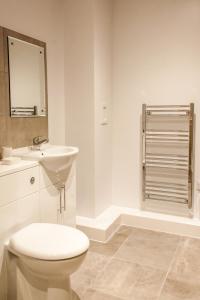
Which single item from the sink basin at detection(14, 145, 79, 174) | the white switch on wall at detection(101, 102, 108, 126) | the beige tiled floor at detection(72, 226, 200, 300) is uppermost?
the white switch on wall at detection(101, 102, 108, 126)

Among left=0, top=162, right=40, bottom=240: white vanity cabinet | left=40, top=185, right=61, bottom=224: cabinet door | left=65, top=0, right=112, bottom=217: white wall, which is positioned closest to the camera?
left=0, top=162, right=40, bottom=240: white vanity cabinet

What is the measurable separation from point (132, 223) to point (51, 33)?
200 cm

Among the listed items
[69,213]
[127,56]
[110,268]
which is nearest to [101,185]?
[69,213]

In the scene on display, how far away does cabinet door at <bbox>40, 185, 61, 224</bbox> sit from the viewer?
6.81 feet

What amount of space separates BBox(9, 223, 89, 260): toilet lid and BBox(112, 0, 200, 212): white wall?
4.96ft

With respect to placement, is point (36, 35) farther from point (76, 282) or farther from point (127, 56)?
point (76, 282)

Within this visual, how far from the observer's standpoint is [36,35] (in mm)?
2465

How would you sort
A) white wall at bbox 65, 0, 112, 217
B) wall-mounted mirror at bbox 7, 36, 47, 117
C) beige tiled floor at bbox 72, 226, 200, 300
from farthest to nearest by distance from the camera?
white wall at bbox 65, 0, 112, 217 → wall-mounted mirror at bbox 7, 36, 47, 117 → beige tiled floor at bbox 72, 226, 200, 300

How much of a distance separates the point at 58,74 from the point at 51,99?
269 millimetres

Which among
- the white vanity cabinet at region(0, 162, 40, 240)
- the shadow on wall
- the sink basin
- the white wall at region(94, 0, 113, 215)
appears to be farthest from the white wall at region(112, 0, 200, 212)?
the shadow on wall

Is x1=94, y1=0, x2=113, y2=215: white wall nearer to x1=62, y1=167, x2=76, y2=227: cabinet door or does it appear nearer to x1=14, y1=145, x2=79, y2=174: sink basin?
x1=62, y1=167, x2=76, y2=227: cabinet door

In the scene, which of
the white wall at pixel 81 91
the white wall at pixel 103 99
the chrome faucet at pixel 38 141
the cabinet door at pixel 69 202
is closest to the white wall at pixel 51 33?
the white wall at pixel 81 91

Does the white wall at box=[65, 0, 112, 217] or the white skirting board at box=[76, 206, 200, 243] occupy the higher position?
the white wall at box=[65, 0, 112, 217]

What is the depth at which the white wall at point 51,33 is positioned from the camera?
89.0 inches
